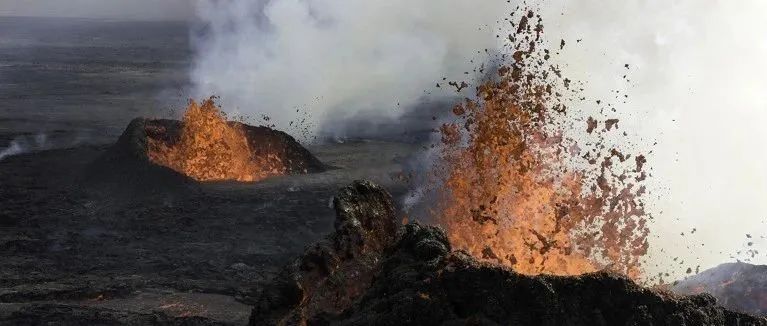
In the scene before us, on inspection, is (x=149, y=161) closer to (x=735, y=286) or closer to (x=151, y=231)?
(x=151, y=231)

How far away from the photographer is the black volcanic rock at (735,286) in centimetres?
870

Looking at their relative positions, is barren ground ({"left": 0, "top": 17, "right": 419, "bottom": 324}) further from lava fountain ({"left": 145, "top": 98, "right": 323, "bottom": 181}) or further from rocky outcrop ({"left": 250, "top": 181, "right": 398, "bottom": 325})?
rocky outcrop ({"left": 250, "top": 181, "right": 398, "bottom": 325})

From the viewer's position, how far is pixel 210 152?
19297 millimetres

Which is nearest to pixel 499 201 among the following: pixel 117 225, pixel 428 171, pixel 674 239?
pixel 674 239

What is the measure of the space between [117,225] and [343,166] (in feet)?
26.7

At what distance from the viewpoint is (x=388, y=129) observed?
1230 inches

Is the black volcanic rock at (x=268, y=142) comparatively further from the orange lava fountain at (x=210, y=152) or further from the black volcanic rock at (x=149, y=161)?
the orange lava fountain at (x=210, y=152)

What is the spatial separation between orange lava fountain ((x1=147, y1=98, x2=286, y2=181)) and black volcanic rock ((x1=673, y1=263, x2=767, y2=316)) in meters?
12.0

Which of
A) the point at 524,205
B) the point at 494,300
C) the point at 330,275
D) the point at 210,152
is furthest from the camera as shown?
the point at 210,152

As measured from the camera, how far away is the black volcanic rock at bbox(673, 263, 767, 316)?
28.5 ft

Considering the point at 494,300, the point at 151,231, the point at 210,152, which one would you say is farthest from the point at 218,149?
the point at 494,300

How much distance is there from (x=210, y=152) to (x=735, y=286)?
13489 mm

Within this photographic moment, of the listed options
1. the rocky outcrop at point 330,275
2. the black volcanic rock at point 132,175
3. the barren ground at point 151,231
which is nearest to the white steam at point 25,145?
the barren ground at point 151,231

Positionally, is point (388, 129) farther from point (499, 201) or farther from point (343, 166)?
point (499, 201)
